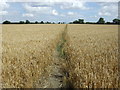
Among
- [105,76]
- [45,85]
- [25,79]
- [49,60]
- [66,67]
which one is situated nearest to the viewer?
[105,76]

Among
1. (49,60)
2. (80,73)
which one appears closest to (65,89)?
(80,73)

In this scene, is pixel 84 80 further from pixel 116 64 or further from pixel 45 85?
pixel 116 64

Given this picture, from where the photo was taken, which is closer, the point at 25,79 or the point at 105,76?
the point at 105,76

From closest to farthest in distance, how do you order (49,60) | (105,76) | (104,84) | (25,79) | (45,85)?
(104,84) → (105,76) → (25,79) → (45,85) → (49,60)

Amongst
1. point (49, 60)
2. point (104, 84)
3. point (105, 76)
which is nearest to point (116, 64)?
point (105, 76)

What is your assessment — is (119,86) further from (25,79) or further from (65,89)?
(25,79)

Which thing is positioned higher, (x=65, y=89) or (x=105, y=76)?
(x=105, y=76)

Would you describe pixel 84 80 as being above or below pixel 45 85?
above

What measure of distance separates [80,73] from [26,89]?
1.20m

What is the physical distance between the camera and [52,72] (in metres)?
6.24

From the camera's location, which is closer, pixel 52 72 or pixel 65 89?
pixel 65 89

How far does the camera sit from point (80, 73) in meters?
4.67

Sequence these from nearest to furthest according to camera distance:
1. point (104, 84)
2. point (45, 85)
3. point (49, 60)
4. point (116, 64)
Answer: point (104, 84), point (45, 85), point (116, 64), point (49, 60)

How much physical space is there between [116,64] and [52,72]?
182 cm
